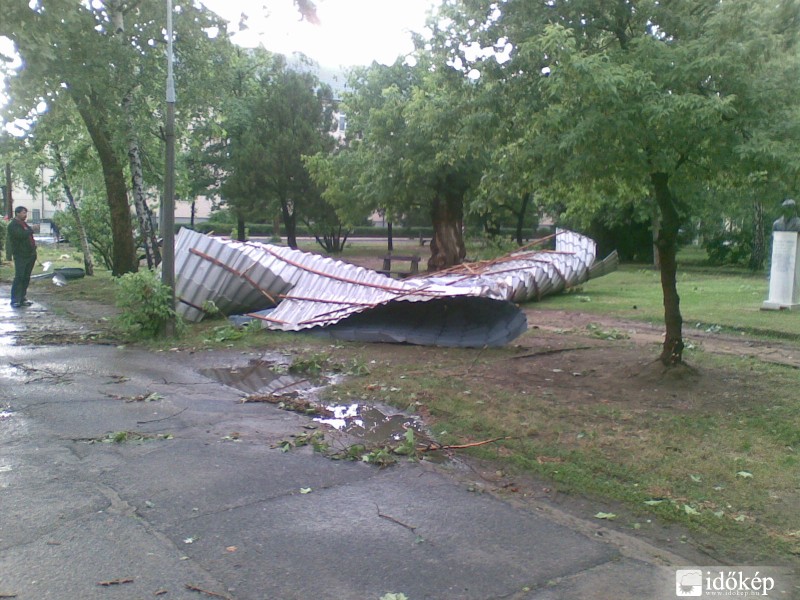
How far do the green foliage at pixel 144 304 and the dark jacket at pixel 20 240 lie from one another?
4523mm

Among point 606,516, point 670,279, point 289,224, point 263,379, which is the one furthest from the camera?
point 289,224

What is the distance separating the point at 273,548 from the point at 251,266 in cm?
1001

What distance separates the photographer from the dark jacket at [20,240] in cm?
1565

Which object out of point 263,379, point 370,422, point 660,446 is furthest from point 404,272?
point 660,446

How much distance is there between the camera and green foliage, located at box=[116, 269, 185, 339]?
1235 centimetres

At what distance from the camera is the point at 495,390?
8.78 metres

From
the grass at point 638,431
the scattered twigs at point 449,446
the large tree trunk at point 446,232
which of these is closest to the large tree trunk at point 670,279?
the grass at point 638,431

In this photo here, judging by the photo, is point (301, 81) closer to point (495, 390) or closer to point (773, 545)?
A: point (495, 390)

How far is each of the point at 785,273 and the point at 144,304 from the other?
39.2 feet

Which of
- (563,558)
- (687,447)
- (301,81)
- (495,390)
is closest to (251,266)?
(495,390)

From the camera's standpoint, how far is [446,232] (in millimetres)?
25469

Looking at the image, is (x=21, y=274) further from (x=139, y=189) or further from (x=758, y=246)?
(x=758, y=246)

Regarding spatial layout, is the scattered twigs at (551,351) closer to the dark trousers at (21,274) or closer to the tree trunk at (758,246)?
the dark trousers at (21,274)

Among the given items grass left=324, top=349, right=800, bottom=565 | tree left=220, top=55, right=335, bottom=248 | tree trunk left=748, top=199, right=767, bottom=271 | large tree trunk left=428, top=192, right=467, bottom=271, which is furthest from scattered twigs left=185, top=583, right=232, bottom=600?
tree left=220, top=55, right=335, bottom=248
